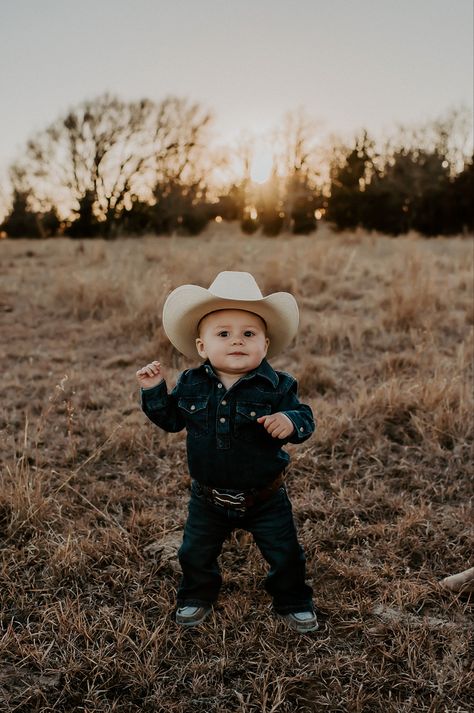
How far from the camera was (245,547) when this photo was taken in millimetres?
2621

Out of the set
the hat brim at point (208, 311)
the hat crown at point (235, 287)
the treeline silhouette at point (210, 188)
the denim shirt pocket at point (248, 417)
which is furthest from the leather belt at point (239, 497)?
the treeline silhouette at point (210, 188)

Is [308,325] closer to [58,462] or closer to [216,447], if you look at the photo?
[58,462]

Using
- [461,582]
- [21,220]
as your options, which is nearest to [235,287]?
[461,582]

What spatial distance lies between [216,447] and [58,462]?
5.34 ft

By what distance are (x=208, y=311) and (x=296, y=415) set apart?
1.71 ft

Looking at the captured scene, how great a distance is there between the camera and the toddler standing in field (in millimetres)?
2088

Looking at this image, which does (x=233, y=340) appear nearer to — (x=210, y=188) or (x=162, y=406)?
(x=162, y=406)

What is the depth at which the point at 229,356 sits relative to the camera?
2076 mm

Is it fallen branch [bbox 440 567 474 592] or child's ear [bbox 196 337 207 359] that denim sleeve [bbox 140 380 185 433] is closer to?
child's ear [bbox 196 337 207 359]

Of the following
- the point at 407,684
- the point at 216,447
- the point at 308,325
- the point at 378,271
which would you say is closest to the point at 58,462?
the point at 216,447

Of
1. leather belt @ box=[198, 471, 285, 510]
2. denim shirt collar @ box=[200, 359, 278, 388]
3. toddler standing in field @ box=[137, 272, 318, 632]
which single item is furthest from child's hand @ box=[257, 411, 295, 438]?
leather belt @ box=[198, 471, 285, 510]

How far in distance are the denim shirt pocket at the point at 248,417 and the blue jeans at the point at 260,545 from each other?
0.94 ft

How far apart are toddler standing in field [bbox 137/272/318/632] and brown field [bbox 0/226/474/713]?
0.15 meters

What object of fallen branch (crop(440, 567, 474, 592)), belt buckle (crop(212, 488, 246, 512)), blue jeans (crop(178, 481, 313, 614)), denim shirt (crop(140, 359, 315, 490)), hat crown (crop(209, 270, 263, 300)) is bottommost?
fallen branch (crop(440, 567, 474, 592))
